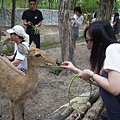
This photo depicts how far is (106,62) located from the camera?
1833 mm

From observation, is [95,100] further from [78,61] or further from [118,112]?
[78,61]

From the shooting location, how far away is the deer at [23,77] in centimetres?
338

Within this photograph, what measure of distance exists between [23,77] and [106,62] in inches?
78.8

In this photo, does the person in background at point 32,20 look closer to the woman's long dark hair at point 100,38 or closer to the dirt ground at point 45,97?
the dirt ground at point 45,97

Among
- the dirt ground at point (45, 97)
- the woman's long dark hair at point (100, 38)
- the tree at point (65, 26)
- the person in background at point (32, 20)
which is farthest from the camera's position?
the person in background at point (32, 20)

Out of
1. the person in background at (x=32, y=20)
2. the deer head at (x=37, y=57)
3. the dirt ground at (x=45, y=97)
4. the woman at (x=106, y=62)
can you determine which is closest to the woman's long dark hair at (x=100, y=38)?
the woman at (x=106, y=62)

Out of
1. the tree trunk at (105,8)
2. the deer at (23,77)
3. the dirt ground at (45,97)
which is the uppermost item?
the tree trunk at (105,8)

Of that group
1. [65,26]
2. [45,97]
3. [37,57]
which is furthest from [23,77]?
[65,26]

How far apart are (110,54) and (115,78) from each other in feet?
0.61

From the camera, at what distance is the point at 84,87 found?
530 centimetres

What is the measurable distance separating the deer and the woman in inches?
51.2

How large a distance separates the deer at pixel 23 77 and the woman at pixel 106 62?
1300 mm

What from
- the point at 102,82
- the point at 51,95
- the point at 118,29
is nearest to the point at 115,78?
the point at 102,82

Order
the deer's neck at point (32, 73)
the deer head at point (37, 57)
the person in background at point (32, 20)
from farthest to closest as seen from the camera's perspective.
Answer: the person in background at point (32, 20) < the deer's neck at point (32, 73) < the deer head at point (37, 57)
